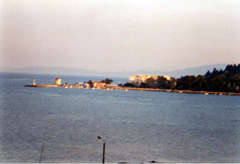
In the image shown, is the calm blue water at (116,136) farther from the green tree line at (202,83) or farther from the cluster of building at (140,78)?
the cluster of building at (140,78)

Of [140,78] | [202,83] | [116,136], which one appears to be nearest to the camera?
[116,136]

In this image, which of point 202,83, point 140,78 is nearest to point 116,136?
point 202,83

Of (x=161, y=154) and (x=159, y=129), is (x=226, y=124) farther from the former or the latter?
(x=161, y=154)

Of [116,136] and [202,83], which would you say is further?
[202,83]

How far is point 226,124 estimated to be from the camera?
1348 cm

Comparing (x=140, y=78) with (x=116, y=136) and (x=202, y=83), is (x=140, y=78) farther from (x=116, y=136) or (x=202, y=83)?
(x=116, y=136)

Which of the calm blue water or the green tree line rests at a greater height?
the green tree line

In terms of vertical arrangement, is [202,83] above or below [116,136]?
above

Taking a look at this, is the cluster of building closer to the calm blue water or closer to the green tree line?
the green tree line

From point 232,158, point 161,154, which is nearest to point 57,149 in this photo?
point 161,154

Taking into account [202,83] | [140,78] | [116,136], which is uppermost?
[140,78]

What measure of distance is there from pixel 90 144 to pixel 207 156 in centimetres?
249

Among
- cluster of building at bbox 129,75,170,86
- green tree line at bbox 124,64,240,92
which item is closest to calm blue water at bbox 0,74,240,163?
green tree line at bbox 124,64,240,92

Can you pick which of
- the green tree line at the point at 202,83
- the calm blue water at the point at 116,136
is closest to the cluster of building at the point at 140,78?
the green tree line at the point at 202,83
